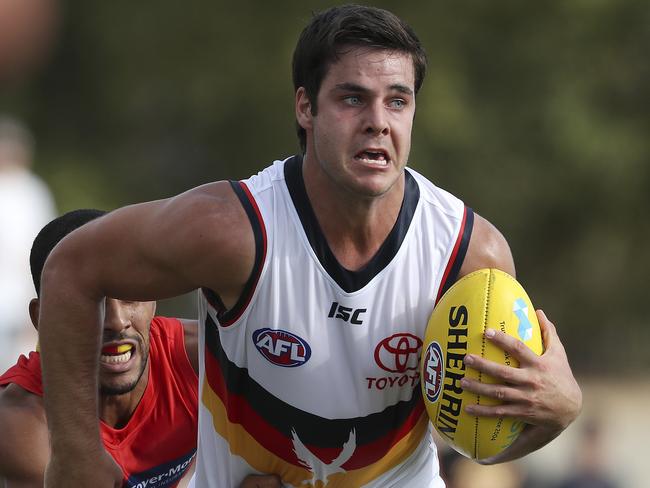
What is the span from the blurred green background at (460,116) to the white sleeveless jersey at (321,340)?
12.3 metres

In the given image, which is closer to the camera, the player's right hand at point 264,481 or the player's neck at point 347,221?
the player's neck at point 347,221

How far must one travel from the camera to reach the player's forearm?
482 centimetres

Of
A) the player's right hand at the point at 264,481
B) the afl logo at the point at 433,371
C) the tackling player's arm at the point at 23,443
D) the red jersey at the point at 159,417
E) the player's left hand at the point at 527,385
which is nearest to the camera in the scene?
the player's left hand at the point at 527,385

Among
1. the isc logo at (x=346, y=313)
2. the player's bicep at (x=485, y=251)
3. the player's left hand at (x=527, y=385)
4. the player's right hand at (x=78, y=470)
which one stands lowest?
the player's right hand at (x=78, y=470)

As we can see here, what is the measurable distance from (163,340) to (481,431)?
1.88 m

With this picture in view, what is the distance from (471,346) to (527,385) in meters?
0.24

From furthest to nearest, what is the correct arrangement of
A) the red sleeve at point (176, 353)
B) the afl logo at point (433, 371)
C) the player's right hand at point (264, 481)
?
1. the red sleeve at point (176, 353)
2. the player's right hand at point (264, 481)
3. the afl logo at point (433, 371)

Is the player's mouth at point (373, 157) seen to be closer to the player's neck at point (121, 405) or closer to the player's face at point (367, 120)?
the player's face at point (367, 120)

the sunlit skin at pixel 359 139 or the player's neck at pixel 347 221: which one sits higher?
the sunlit skin at pixel 359 139

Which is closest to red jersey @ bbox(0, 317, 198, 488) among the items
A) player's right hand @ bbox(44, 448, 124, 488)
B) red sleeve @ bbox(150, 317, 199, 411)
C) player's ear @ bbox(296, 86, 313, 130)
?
red sleeve @ bbox(150, 317, 199, 411)

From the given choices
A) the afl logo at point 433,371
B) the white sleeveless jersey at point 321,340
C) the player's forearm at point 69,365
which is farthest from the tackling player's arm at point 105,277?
the afl logo at point 433,371

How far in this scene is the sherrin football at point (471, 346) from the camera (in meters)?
4.64

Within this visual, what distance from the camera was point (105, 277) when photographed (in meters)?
4.71

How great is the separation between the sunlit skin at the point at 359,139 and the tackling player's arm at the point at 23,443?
5.36ft
